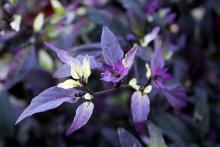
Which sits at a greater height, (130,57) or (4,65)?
(130,57)

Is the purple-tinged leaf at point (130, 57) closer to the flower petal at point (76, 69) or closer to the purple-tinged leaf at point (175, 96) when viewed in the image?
the flower petal at point (76, 69)

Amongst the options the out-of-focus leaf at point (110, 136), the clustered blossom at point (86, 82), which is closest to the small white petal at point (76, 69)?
the clustered blossom at point (86, 82)

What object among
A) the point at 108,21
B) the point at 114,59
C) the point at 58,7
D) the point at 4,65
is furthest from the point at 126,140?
the point at 4,65

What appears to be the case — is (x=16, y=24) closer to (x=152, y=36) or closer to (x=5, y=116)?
(x=152, y=36)

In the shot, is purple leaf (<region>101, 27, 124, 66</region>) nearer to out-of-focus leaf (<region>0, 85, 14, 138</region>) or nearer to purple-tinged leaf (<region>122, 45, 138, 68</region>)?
purple-tinged leaf (<region>122, 45, 138, 68</region>)

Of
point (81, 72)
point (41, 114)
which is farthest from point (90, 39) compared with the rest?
point (81, 72)

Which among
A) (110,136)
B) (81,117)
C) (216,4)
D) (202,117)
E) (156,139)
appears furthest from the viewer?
(216,4)
